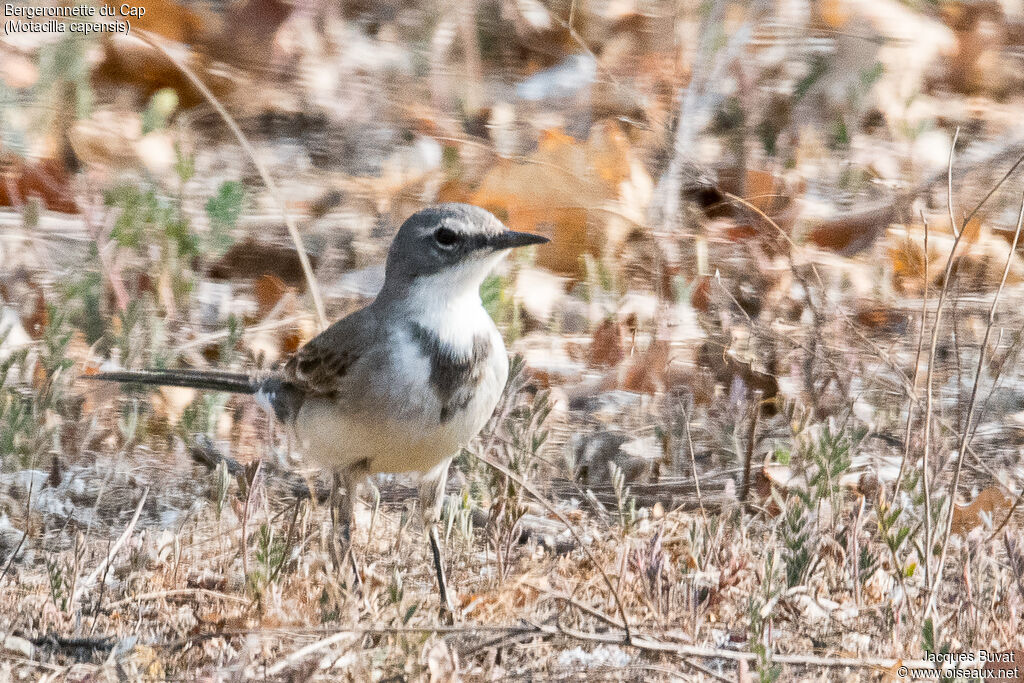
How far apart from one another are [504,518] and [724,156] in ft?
14.9

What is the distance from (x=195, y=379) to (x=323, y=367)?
855mm

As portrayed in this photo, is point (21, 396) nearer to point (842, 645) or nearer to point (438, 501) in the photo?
point (438, 501)

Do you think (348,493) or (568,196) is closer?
(348,493)

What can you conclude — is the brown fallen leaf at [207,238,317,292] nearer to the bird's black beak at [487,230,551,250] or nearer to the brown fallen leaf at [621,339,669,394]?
the brown fallen leaf at [621,339,669,394]

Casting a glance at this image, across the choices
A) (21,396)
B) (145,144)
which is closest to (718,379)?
(21,396)

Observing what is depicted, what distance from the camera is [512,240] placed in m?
4.61

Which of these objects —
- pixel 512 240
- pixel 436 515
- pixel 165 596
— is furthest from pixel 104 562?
pixel 512 240

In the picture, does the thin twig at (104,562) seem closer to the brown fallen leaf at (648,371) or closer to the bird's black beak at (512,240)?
the bird's black beak at (512,240)

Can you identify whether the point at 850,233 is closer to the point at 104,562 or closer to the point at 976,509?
the point at 976,509

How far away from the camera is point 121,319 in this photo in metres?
5.94

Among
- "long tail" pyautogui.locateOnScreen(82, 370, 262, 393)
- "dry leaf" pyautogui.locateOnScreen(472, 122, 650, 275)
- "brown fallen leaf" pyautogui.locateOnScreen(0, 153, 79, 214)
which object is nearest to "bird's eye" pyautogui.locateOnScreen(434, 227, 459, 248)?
"long tail" pyautogui.locateOnScreen(82, 370, 262, 393)

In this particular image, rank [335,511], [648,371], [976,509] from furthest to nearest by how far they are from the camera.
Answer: [648,371] → [976,509] → [335,511]

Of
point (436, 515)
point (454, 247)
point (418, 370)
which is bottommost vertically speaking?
point (436, 515)

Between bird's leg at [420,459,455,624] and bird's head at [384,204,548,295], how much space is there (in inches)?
28.6
